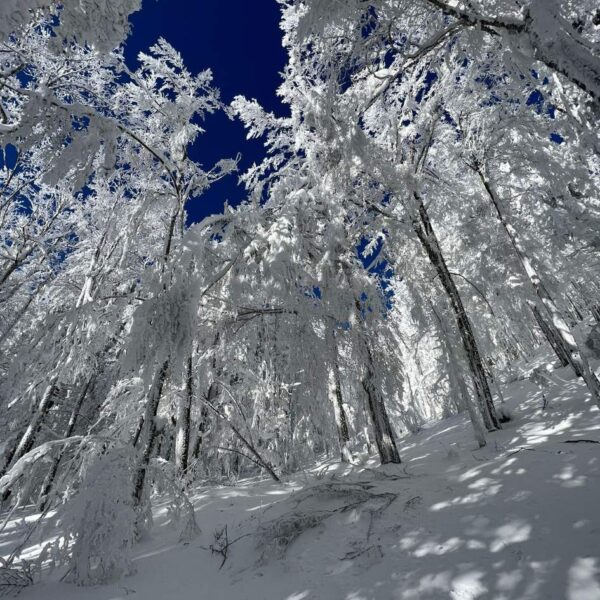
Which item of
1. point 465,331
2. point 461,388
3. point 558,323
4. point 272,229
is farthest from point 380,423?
point 272,229

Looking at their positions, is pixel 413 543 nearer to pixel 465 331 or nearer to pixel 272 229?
pixel 272 229

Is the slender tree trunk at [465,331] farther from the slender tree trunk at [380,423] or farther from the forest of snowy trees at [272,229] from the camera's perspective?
the slender tree trunk at [380,423]

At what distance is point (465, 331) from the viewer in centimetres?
757

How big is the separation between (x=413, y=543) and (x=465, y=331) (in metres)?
5.25

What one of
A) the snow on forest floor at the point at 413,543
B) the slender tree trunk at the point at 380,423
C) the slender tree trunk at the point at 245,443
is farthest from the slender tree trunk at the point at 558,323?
the slender tree trunk at the point at 245,443

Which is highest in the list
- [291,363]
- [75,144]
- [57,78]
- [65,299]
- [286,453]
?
[57,78]

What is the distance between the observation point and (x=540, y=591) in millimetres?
2391

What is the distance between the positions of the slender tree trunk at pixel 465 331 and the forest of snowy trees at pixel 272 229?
0.17ft

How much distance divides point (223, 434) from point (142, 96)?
9.28 meters

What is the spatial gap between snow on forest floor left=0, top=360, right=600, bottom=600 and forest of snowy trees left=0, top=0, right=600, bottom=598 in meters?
0.70

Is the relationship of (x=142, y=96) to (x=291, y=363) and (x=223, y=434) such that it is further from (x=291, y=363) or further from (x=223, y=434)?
(x=223, y=434)

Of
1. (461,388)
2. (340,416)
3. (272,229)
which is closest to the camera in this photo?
(272,229)

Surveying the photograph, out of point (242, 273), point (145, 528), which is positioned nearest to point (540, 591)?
point (242, 273)

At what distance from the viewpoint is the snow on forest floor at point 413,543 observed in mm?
2678
